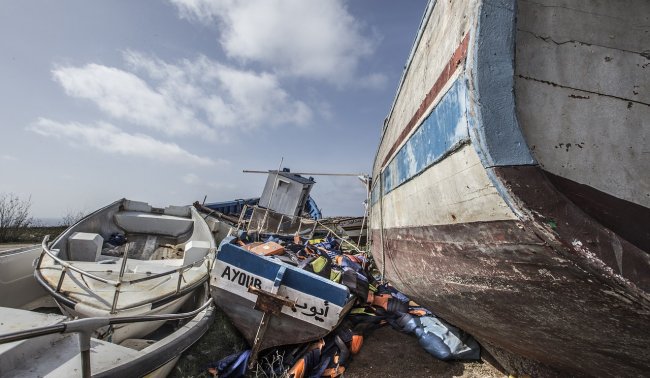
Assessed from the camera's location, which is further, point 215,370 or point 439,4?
point 215,370

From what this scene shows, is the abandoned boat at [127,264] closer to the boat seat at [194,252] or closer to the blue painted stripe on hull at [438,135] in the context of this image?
the boat seat at [194,252]

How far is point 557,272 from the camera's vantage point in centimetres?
153

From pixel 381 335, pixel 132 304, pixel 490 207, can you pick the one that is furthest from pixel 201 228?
pixel 490 207

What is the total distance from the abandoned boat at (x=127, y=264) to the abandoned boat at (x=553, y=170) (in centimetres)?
402

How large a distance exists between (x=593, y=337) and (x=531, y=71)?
5.23 feet

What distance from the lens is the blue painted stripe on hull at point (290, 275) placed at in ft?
13.5

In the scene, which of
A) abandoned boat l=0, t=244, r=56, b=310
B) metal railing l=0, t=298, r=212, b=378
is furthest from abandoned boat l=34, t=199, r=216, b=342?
metal railing l=0, t=298, r=212, b=378

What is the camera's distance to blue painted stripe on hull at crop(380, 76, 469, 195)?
183 centimetres

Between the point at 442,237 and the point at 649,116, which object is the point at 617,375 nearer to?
the point at 442,237

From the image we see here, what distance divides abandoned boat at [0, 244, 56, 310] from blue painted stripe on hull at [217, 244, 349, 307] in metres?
3.99

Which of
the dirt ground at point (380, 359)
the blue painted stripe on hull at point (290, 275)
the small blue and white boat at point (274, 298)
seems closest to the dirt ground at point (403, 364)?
the dirt ground at point (380, 359)

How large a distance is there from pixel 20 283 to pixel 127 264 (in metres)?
1.60

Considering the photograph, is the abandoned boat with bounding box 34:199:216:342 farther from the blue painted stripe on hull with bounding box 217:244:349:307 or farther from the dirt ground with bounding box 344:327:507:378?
the dirt ground with bounding box 344:327:507:378

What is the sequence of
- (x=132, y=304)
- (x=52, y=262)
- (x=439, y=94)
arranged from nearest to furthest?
(x=439, y=94), (x=132, y=304), (x=52, y=262)
